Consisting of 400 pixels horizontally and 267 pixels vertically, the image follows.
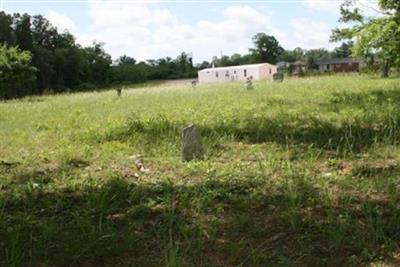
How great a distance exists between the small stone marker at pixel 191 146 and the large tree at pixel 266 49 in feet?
314

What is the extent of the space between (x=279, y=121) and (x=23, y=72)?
2808cm

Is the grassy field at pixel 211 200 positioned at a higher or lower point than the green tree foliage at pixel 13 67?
lower

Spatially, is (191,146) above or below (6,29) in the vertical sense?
below

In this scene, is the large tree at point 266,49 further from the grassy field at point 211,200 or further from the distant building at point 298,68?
the grassy field at point 211,200

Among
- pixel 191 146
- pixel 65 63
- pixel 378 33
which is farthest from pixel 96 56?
pixel 191 146

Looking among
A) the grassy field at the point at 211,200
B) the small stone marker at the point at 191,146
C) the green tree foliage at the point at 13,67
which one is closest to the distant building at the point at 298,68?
the green tree foliage at the point at 13,67

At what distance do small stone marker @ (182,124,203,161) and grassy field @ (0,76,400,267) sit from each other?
18 centimetres

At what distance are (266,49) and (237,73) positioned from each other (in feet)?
88.0

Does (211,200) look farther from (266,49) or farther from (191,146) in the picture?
(266,49)

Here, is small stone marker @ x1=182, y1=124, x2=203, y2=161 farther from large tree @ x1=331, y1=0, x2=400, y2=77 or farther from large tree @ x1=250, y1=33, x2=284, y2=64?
large tree @ x1=250, y1=33, x2=284, y2=64

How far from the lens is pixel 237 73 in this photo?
77.6 m

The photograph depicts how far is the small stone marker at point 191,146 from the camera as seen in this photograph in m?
6.61

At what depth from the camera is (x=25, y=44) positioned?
63750mm

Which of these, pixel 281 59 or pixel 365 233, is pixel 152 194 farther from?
pixel 281 59
